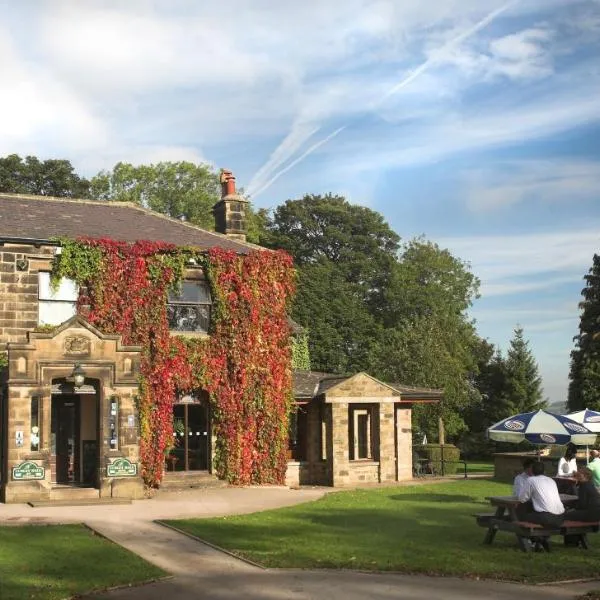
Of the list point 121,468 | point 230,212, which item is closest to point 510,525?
point 121,468

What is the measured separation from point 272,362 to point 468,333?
118 ft

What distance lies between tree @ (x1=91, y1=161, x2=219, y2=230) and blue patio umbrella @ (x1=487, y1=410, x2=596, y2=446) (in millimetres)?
40285

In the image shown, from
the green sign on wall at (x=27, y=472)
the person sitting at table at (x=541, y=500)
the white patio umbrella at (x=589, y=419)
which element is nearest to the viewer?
the person sitting at table at (x=541, y=500)

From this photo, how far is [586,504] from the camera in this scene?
13.6 meters

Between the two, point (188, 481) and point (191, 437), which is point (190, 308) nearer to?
point (191, 437)

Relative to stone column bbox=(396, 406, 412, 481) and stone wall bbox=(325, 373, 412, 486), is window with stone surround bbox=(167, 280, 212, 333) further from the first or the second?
stone column bbox=(396, 406, 412, 481)

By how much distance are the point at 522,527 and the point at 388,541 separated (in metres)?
2.40

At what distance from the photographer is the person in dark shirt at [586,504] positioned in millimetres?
13477

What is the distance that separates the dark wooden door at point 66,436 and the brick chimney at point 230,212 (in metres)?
9.04

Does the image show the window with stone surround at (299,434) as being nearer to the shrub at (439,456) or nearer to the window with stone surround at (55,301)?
the shrub at (439,456)

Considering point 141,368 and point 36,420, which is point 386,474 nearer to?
point 141,368

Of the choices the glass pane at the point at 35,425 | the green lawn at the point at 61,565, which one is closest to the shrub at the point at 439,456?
the glass pane at the point at 35,425

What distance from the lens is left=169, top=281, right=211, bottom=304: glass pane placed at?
82.4 ft

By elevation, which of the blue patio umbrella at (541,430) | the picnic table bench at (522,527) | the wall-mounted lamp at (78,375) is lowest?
the picnic table bench at (522,527)
